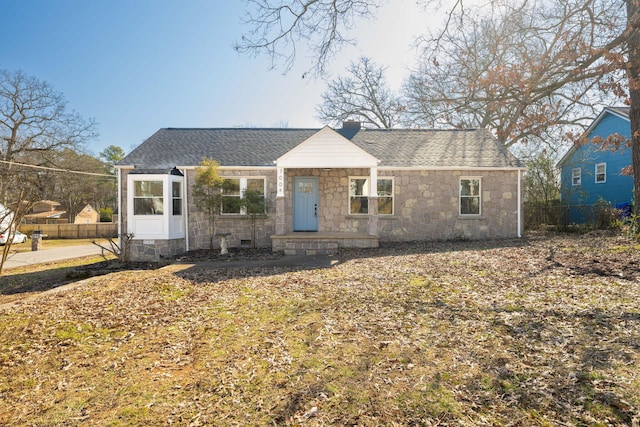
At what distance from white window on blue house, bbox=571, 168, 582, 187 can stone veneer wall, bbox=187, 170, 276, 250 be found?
17.2 meters

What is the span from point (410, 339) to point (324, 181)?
30.0 feet

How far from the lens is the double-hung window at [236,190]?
36.8 feet

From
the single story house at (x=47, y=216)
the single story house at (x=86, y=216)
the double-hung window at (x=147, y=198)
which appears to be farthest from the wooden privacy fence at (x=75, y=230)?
the double-hung window at (x=147, y=198)

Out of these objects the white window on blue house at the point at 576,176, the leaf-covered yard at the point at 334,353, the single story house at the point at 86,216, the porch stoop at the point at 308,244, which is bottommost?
the leaf-covered yard at the point at 334,353

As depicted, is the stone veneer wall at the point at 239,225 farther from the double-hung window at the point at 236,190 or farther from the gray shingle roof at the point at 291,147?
the gray shingle roof at the point at 291,147

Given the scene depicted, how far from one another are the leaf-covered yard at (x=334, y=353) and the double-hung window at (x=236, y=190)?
538 cm

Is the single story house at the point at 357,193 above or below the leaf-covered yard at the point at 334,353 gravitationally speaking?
above

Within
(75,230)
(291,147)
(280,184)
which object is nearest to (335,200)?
(280,184)

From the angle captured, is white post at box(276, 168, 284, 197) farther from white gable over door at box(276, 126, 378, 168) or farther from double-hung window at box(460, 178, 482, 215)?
double-hung window at box(460, 178, 482, 215)

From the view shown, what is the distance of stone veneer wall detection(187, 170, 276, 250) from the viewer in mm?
11789

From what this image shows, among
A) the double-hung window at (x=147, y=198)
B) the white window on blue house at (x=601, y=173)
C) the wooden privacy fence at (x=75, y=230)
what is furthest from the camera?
the wooden privacy fence at (x=75, y=230)

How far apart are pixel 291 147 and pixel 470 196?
7.23 meters

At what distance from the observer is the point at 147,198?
10.7 metres

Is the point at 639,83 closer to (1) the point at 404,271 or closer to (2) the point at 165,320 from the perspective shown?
(1) the point at 404,271
